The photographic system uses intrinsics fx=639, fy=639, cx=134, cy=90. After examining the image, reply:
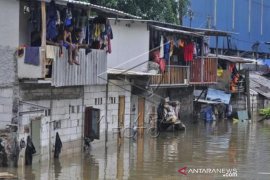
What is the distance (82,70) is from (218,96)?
59.6ft

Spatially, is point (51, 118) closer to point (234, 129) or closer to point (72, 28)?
point (72, 28)

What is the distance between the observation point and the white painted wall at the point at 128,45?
947 inches

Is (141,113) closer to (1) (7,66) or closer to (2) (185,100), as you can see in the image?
(2) (185,100)

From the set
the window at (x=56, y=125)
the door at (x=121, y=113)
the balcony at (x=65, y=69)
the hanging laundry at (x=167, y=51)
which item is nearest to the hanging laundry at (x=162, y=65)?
the hanging laundry at (x=167, y=51)

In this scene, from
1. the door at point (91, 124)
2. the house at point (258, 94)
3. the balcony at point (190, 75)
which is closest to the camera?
the door at point (91, 124)

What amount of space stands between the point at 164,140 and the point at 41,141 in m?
8.89

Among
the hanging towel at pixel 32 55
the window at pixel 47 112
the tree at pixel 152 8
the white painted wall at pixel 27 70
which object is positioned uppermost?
the tree at pixel 152 8

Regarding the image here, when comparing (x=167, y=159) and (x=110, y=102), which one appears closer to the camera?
(x=167, y=159)

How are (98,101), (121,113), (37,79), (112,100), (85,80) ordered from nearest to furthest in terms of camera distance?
(37,79) → (85,80) → (98,101) → (112,100) → (121,113)

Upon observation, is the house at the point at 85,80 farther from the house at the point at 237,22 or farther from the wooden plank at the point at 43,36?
the house at the point at 237,22

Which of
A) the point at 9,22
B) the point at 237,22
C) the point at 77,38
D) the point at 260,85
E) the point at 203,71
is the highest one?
the point at 237,22

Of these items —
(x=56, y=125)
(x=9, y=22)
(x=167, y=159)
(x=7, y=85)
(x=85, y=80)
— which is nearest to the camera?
(x=7, y=85)

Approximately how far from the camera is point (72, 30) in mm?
18250

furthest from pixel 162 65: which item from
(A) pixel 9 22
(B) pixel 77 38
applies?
(A) pixel 9 22
